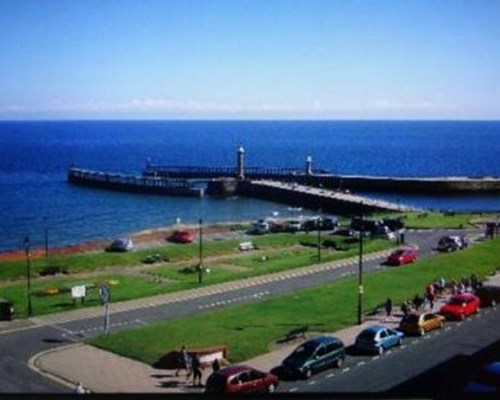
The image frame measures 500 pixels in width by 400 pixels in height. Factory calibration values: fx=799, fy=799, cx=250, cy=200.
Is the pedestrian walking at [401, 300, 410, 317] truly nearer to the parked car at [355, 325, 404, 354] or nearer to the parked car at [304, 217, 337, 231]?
the parked car at [355, 325, 404, 354]

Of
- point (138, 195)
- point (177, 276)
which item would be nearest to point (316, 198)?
point (138, 195)

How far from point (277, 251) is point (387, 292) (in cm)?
637

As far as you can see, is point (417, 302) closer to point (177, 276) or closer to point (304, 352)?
point (304, 352)

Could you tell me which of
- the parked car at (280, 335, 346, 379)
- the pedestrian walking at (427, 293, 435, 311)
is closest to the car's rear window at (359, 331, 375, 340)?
the parked car at (280, 335, 346, 379)

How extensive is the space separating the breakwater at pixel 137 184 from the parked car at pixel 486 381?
110 feet

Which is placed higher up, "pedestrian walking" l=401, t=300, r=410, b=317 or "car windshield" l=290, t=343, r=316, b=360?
"car windshield" l=290, t=343, r=316, b=360

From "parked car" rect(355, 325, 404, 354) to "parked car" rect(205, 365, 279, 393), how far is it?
6.29 feet

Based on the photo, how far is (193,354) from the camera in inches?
387

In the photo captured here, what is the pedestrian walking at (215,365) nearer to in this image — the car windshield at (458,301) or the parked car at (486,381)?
the parked car at (486,381)

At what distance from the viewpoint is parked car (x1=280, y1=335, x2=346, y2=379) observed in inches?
379

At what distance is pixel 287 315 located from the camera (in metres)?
12.6

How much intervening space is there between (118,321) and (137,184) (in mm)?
32802

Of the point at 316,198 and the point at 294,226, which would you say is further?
the point at 316,198

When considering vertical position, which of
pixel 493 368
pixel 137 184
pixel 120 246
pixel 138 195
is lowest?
pixel 138 195
